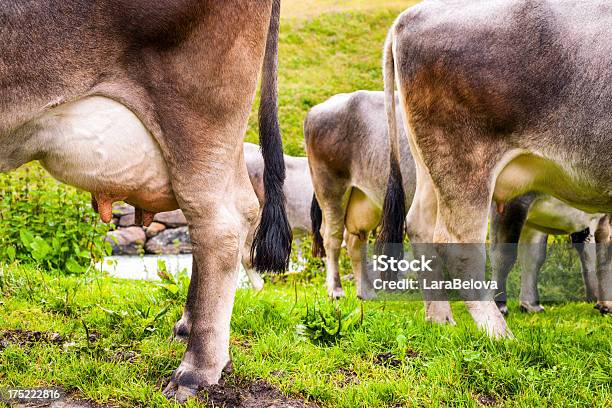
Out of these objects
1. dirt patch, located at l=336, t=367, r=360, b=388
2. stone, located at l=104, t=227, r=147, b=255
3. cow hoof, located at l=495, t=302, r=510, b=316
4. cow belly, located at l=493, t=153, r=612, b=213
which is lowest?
cow hoof, located at l=495, t=302, r=510, b=316

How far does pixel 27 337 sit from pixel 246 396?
57.2 inches

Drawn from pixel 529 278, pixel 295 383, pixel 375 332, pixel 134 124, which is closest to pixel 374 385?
pixel 295 383

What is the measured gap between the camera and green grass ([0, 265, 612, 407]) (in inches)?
124

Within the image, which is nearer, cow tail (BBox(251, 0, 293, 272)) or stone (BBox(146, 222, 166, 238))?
cow tail (BBox(251, 0, 293, 272))

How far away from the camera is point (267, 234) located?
368 cm

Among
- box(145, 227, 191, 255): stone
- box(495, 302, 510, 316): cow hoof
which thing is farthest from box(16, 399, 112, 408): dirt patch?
box(145, 227, 191, 255): stone

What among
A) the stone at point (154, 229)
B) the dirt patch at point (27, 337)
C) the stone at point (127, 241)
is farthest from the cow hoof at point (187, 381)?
the stone at point (154, 229)

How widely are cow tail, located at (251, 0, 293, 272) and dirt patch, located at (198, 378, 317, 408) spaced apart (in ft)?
2.26

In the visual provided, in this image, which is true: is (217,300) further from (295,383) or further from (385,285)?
(385,285)

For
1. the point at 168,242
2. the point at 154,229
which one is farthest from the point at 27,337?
the point at 154,229

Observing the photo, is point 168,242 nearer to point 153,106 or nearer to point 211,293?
point 211,293

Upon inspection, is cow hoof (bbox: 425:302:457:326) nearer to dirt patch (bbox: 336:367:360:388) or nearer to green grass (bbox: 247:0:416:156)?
dirt patch (bbox: 336:367:360:388)

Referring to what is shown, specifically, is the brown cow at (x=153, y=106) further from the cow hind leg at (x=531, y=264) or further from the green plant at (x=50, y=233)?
the cow hind leg at (x=531, y=264)

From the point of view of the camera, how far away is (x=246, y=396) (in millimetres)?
3135
